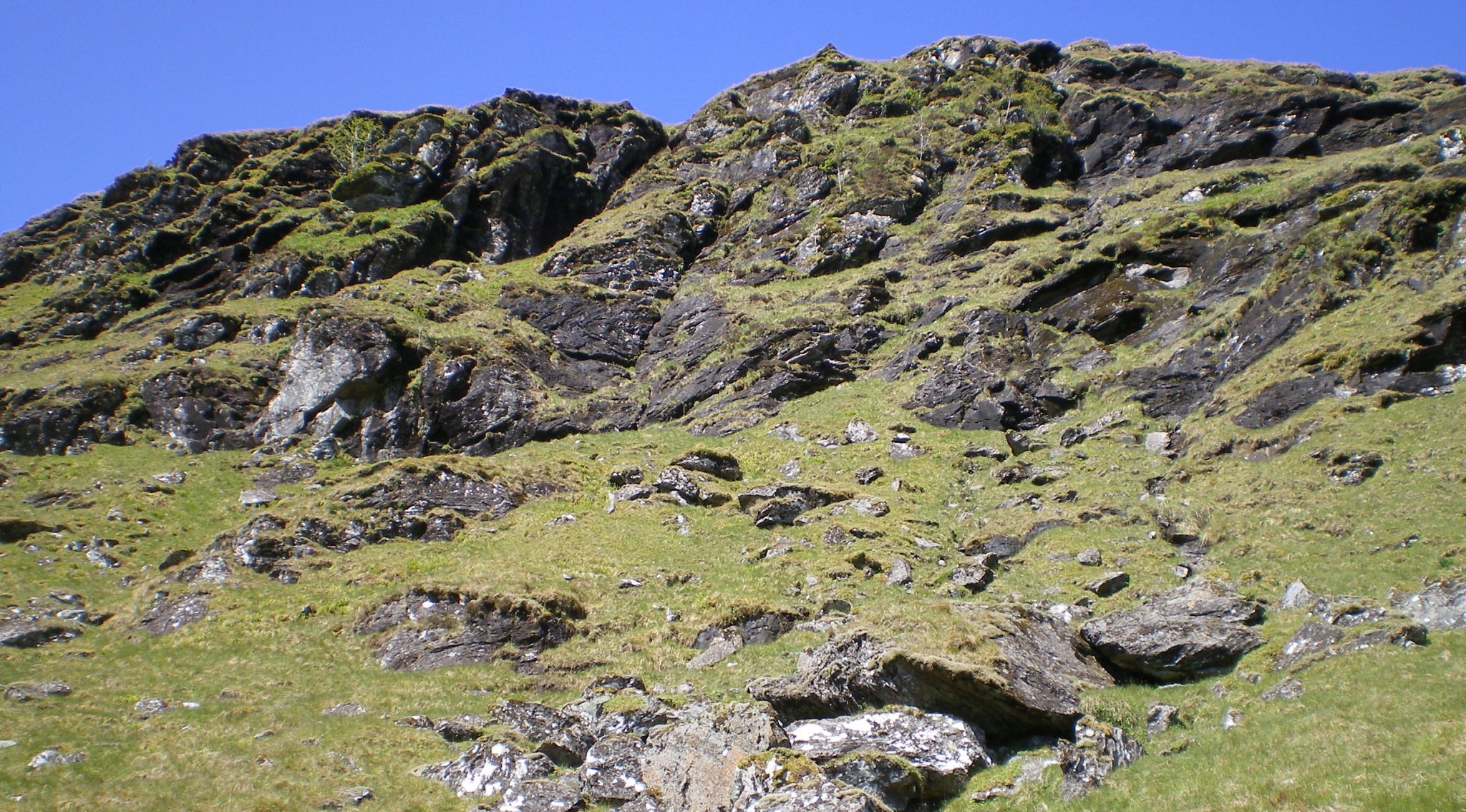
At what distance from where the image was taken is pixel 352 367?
5131cm

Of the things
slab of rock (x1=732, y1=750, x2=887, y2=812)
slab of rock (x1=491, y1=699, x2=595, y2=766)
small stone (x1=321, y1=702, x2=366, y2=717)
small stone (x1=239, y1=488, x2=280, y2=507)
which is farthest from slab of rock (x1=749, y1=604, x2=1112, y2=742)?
small stone (x1=239, y1=488, x2=280, y2=507)

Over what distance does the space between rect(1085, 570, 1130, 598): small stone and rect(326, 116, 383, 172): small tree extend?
88983mm

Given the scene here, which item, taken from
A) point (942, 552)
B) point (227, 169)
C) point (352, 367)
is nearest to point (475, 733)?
point (942, 552)

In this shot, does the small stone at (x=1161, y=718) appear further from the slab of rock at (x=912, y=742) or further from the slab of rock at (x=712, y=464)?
the slab of rock at (x=712, y=464)

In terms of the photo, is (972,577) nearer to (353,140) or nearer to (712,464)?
(712,464)

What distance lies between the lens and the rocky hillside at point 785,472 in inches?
604

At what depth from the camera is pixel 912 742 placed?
15000 millimetres

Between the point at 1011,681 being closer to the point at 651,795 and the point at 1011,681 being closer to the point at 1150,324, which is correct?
the point at 651,795

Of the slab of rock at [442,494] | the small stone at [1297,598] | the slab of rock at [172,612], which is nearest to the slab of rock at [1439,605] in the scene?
the small stone at [1297,598]

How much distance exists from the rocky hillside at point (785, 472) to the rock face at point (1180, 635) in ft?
0.30

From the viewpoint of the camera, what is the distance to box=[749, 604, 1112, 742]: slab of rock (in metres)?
15.5

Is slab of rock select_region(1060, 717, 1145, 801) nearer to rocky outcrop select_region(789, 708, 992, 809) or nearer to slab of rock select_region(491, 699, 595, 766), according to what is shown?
rocky outcrop select_region(789, 708, 992, 809)

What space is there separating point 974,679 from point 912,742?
5.66 ft

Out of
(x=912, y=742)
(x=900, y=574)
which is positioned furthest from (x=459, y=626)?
(x=912, y=742)
